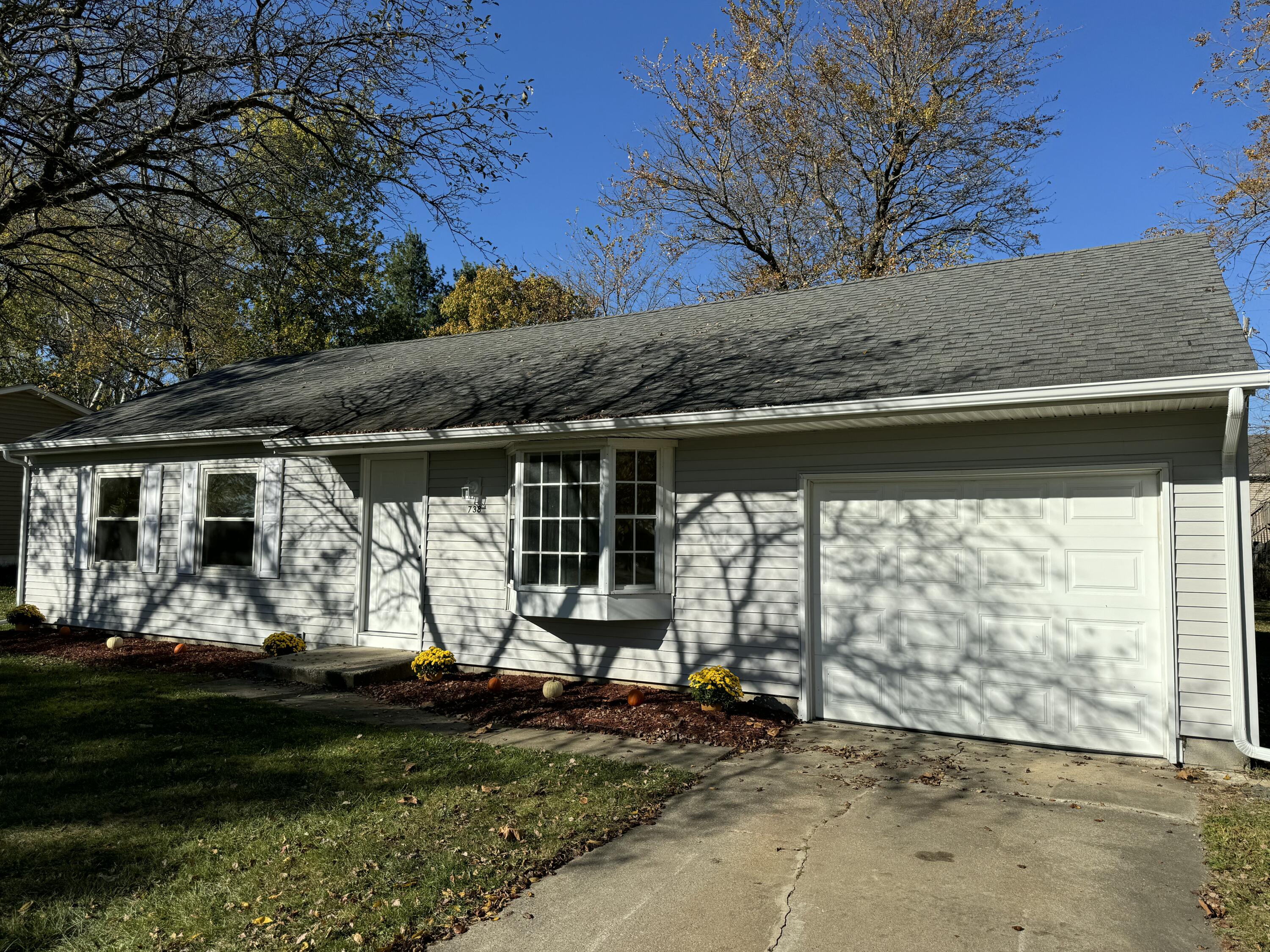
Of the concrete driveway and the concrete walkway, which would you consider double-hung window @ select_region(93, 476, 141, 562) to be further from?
the concrete driveway

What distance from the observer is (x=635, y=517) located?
836 centimetres

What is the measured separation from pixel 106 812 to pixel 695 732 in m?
4.04

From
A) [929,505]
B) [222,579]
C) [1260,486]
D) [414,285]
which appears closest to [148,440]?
[222,579]

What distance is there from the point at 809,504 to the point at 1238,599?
3.19 metres

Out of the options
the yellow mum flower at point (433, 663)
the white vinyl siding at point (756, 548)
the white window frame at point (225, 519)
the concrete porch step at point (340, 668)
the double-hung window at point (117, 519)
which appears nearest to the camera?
the white vinyl siding at point (756, 548)

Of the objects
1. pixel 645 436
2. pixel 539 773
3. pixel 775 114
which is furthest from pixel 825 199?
pixel 539 773

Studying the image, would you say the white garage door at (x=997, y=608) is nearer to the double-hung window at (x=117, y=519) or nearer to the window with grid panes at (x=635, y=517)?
the window with grid panes at (x=635, y=517)

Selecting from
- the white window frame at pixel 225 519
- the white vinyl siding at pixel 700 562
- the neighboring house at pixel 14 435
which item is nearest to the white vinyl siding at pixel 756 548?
the white vinyl siding at pixel 700 562

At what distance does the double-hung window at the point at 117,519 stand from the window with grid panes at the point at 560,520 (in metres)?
6.88

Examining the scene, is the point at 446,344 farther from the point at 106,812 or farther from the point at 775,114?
the point at 775,114

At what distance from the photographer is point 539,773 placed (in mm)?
5840

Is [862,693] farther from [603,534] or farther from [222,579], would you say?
[222,579]

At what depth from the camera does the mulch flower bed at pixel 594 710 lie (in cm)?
704

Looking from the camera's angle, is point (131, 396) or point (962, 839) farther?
point (131, 396)
